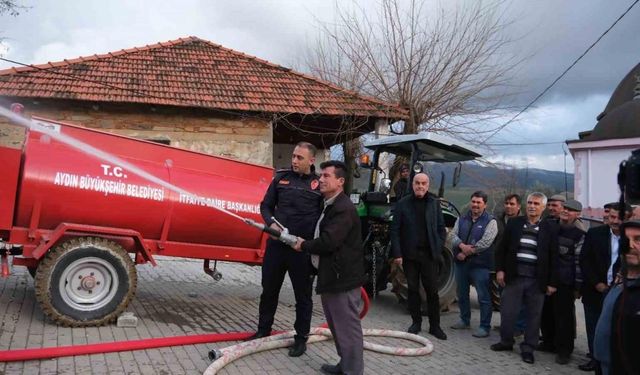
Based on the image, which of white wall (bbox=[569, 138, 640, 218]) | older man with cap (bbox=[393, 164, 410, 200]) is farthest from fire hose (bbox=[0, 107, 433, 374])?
white wall (bbox=[569, 138, 640, 218])

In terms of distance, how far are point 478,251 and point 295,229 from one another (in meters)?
2.45

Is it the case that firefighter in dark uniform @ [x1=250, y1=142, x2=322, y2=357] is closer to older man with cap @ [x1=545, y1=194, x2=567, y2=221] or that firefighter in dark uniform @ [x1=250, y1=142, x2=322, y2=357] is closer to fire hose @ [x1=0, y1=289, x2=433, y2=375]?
fire hose @ [x1=0, y1=289, x2=433, y2=375]

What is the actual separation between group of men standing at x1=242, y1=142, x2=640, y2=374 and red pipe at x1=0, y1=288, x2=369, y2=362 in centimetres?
41

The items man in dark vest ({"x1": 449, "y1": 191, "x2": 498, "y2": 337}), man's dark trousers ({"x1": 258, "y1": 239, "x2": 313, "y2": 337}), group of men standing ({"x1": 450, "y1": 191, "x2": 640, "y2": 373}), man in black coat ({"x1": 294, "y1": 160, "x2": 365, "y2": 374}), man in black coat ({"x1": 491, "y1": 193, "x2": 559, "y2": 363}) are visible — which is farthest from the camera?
man in dark vest ({"x1": 449, "y1": 191, "x2": 498, "y2": 337})

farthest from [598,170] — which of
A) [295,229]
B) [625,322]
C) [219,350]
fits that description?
[219,350]

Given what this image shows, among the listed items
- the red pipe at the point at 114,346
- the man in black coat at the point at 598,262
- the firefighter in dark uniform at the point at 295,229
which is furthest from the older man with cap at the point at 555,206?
the firefighter in dark uniform at the point at 295,229

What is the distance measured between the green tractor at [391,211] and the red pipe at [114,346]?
6.47 ft

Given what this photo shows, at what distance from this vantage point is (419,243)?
634 centimetres

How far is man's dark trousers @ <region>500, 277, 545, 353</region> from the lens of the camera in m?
5.72

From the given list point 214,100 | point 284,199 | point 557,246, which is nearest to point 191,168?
point 284,199

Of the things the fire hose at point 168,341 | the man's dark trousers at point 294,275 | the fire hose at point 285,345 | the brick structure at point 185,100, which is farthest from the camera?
the brick structure at point 185,100

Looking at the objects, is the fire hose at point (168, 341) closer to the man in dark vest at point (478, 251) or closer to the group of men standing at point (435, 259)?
the group of men standing at point (435, 259)

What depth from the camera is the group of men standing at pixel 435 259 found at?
4.45 metres

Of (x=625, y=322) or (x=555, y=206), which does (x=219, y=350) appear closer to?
(x=625, y=322)
